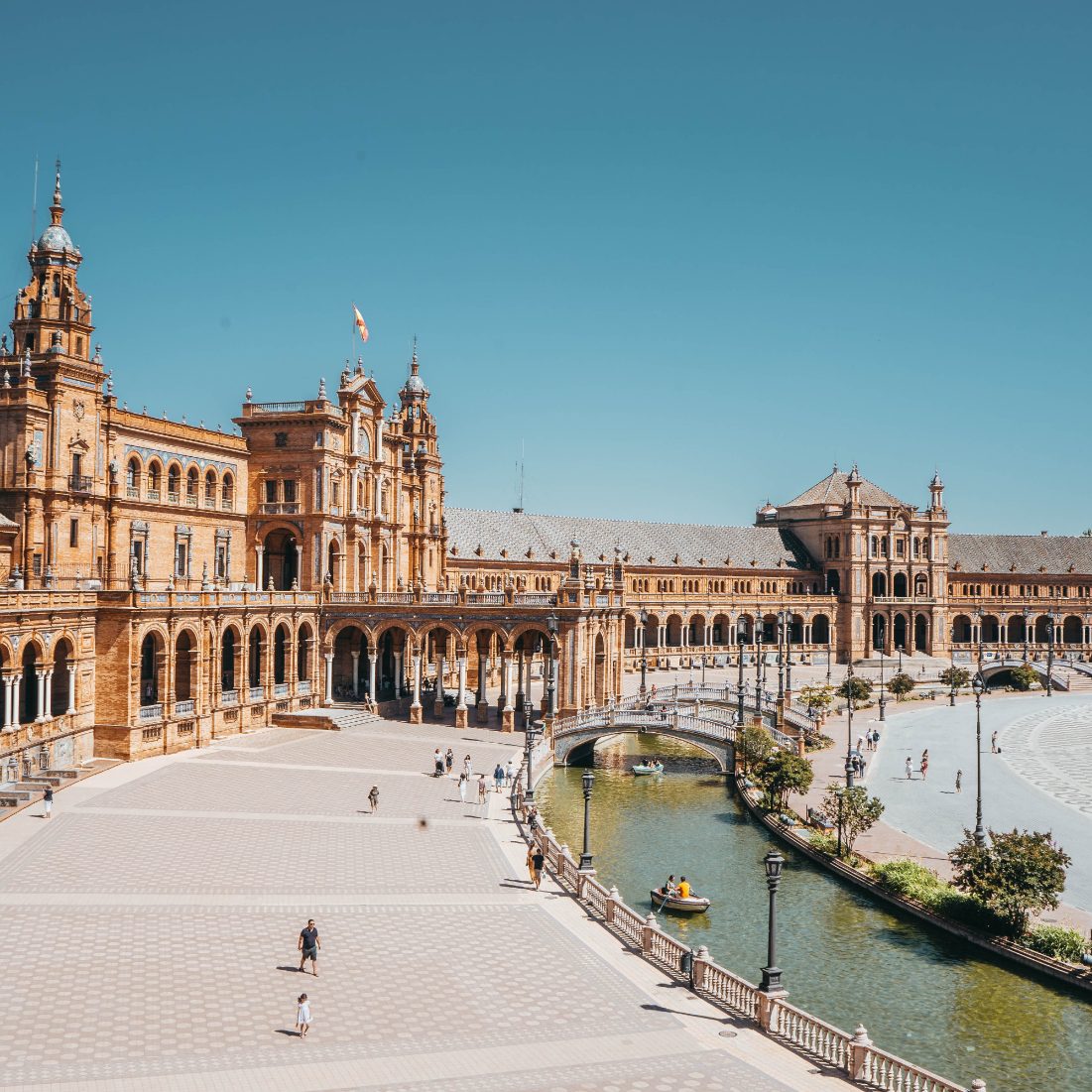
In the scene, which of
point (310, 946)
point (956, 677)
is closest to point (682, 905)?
point (310, 946)

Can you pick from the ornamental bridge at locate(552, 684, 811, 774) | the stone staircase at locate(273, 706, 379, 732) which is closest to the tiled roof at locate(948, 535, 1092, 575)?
the ornamental bridge at locate(552, 684, 811, 774)

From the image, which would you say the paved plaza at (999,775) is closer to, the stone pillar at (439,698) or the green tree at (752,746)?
the green tree at (752,746)

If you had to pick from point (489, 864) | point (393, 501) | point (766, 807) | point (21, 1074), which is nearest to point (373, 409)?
point (393, 501)

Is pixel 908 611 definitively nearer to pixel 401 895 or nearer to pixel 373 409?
pixel 373 409

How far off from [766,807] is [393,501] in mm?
42696

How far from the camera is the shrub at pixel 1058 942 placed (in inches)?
1244

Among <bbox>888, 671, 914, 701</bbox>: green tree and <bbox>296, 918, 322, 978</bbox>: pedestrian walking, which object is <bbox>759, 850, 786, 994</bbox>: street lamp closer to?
<bbox>296, 918, 322, 978</bbox>: pedestrian walking

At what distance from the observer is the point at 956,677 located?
98875 millimetres

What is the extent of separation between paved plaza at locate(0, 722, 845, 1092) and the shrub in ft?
38.5

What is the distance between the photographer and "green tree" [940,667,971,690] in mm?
98569

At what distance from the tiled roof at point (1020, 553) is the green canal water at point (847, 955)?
97.5 m

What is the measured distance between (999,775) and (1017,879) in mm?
29577

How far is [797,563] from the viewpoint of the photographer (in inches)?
5271

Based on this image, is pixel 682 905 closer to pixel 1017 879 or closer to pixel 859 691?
pixel 1017 879
